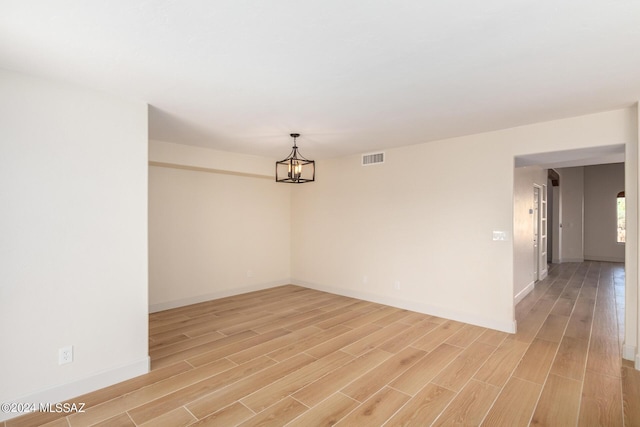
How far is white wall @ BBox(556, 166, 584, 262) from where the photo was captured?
30.7ft

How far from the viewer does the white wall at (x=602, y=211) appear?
9344 millimetres

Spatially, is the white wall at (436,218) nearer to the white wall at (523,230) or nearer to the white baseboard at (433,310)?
the white baseboard at (433,310)

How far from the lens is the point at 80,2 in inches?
62.0

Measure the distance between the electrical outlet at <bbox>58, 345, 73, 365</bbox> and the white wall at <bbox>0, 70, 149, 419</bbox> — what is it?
0.03m

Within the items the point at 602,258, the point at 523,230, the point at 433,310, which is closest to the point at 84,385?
the point at 433,310

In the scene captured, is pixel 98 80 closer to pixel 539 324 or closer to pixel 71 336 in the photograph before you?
pixel 71 336

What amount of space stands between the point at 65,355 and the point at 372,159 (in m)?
4.63

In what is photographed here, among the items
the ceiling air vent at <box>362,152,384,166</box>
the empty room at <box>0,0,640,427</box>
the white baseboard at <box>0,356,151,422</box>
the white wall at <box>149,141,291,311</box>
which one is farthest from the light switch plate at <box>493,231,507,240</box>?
the white baseboard at <box>0,356,151,422</box>

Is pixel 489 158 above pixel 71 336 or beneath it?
above

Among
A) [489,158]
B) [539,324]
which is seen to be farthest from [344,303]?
[489,158]

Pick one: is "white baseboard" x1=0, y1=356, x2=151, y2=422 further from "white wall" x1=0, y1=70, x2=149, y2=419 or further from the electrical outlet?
the electrical outlet

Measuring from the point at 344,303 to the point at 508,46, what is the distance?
4.25 m

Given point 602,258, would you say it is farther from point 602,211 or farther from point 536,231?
point 536,231

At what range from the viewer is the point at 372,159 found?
5328 mm
